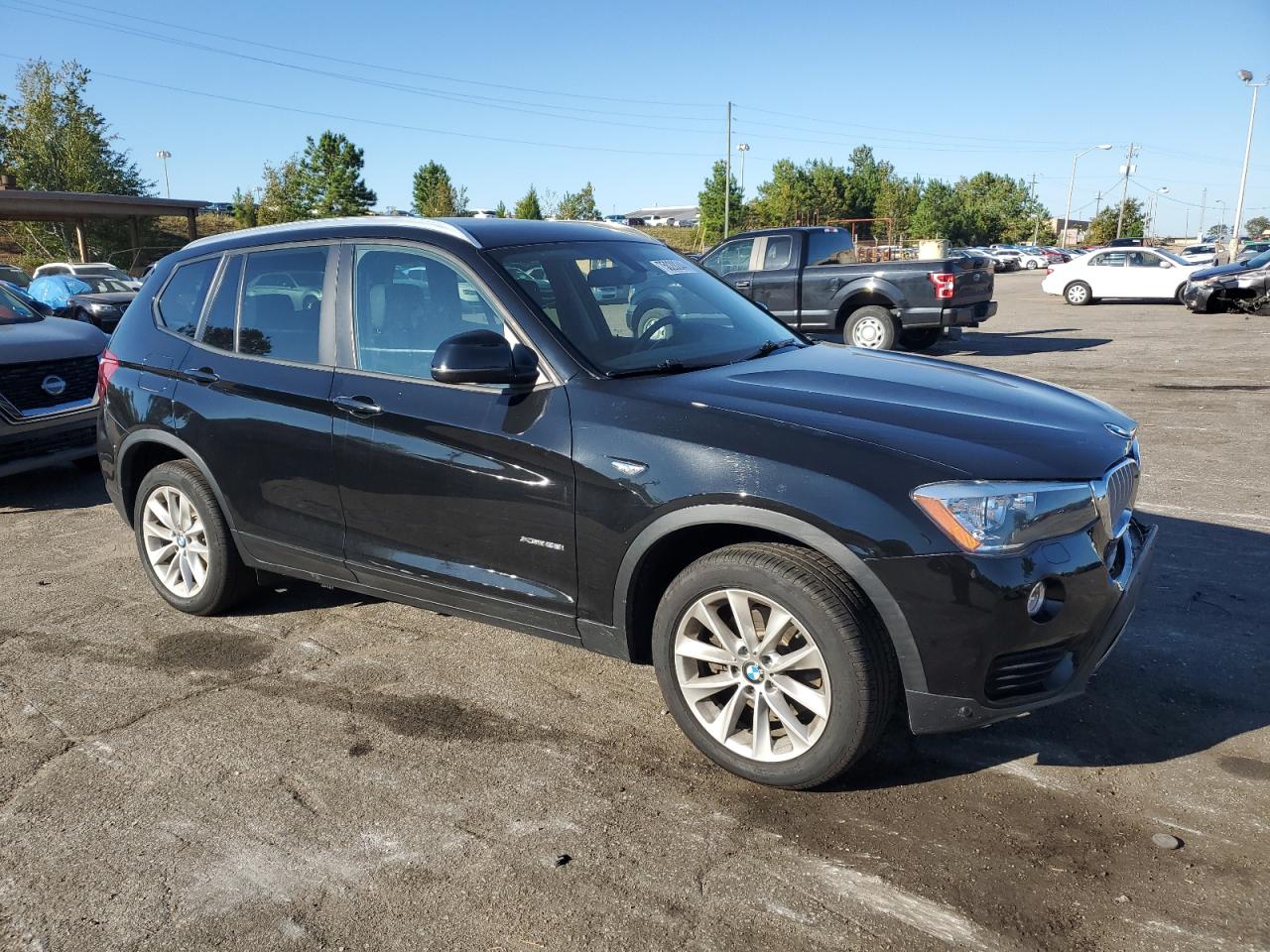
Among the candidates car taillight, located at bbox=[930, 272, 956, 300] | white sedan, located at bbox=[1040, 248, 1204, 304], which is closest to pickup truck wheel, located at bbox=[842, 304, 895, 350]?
car taillight, located at bbox=[930, 272, 956, 300]

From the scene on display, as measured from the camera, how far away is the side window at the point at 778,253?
14.6 m

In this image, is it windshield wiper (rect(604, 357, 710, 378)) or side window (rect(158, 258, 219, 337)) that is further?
side window (rect(158, 258, 219, 337))

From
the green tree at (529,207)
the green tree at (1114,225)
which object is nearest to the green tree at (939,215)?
the green tree at (1114,225)

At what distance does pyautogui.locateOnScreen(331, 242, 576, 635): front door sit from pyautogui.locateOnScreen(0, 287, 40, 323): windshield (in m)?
5.72

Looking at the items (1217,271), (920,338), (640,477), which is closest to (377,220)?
(640,477)

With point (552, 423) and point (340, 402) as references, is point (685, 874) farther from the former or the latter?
point (340, 402)

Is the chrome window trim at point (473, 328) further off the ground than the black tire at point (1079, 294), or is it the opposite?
the chrome window trim at point (473, 328)

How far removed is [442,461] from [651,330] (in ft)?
3.28

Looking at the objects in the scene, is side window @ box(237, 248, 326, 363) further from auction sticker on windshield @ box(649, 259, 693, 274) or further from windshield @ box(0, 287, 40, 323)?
windshield @ box(0, 287, 40, 323)

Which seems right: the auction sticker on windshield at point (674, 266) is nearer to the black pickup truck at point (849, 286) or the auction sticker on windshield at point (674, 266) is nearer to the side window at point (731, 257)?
the black pickup truck at point (849, 286)

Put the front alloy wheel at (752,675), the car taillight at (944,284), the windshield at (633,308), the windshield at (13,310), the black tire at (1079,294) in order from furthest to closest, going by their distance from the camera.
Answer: the black tire at (1079,294) < the car taillight at (944,284) < the windshield at (13,310) < the windshield at (633,308) < the front alloy wheel at (752,675)

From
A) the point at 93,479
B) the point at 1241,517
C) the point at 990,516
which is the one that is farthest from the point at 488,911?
the point at 93,479

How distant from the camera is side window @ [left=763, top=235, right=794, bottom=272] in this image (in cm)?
1458

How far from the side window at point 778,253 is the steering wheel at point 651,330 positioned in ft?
35.7
